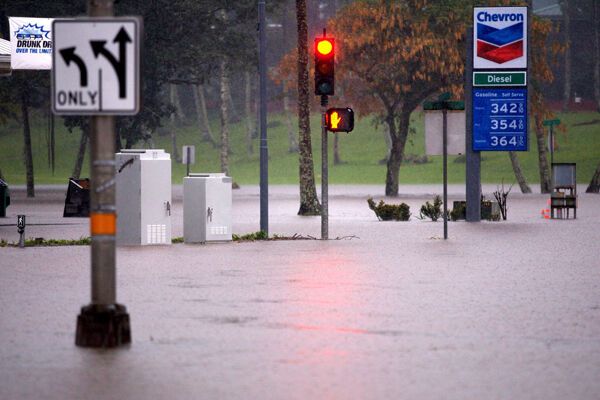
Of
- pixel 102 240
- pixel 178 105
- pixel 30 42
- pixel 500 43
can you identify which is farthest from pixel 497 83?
pixel 178 105

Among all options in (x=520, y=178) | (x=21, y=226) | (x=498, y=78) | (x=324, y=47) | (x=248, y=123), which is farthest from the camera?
(x=248, y=123)

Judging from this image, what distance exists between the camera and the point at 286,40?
425ft

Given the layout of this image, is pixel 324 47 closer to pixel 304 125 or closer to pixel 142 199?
pixel 142 199

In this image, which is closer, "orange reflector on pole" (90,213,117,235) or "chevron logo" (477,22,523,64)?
"orange reflector on pole" (90,213,117,235)

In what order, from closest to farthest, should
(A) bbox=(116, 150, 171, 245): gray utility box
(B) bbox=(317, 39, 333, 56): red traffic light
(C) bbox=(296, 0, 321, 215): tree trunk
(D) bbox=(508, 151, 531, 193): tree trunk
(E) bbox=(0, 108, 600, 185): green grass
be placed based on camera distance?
1. (A) bbox=(116, 150, 171, 245): gray utility box
2. (B) bbox=(317, 39, 333, 56): red traffic light
3. (C) bbox=(296, 0, 321, 215): tree trunk
4. (D) bbox=(508, 151, 531, 193): tree trunk
5. (E) bbox=(0, 108, 600, 185): green grass

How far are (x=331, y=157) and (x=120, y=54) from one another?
99.4 meters

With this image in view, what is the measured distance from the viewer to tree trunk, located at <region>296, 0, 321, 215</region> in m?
40.7

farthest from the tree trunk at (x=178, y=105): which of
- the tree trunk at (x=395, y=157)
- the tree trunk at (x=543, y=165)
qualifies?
the tree trunk at (x=395, y=157)

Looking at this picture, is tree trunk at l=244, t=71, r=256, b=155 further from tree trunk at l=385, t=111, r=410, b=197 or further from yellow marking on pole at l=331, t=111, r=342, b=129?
yellow marking on pole at l=331, t=111, r=342, b=129

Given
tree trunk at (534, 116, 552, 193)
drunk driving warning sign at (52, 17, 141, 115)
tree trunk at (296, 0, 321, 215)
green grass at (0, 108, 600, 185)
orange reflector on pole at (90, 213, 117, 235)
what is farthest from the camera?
green grass at (0, 108, 600, 185)

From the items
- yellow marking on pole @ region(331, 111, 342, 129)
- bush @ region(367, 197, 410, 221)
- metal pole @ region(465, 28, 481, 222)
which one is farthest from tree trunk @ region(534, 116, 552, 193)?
yellow marking on pole @ region(331, 111, 342, 129)

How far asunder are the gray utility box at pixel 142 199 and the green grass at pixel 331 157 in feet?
171

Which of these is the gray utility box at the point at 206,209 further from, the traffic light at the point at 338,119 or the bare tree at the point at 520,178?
the bare tree at the point at 520,178

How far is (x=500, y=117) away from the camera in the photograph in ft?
121
